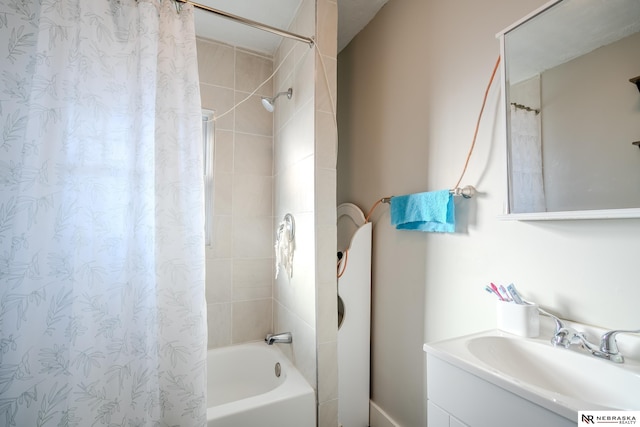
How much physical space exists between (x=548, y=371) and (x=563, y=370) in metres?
0.04

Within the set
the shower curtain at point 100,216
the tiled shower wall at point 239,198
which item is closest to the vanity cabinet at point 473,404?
the shower curtain at point 100,216

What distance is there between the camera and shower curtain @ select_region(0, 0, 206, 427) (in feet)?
2.94

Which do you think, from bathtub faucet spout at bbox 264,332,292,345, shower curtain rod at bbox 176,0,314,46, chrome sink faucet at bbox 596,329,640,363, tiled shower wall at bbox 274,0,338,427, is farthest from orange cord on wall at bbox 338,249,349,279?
shower curtain rod at bbox 176,0,314,46

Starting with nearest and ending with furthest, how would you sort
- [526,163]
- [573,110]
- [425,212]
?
[573,110], [526,163], [425,212]

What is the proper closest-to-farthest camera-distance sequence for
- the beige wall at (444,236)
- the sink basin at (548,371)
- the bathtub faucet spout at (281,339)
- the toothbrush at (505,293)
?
the sink basin at (548,371), the beige wall at (444,236), the toothbrush at (505,293), the bathtub faucet spout at (281,339)

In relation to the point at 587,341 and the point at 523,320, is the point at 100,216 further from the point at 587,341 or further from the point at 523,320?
the point at 587,341

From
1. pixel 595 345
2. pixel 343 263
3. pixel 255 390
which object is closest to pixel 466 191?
pixel 595 345

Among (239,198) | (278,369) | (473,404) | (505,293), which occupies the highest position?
(239,198)

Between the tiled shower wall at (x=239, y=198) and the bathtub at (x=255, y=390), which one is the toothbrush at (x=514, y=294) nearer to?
the bathtub at (x=255, y=390)

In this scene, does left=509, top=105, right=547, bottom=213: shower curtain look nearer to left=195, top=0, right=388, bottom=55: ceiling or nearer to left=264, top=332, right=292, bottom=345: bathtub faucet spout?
left=195, top=0, right=388, bottom=55: ceiling

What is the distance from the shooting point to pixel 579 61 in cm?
89

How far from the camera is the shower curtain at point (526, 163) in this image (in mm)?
958

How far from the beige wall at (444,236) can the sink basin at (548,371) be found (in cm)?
15

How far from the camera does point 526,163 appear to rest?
3.25ft
